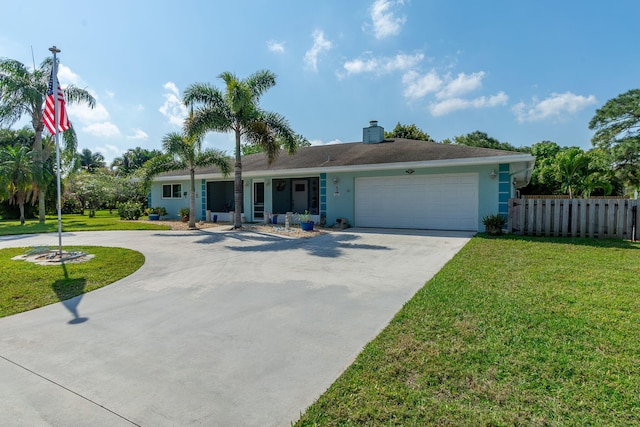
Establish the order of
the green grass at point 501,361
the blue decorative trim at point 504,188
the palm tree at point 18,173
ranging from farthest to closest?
1. the palm tree at point 18,173
2. the blue decorative trim at point 504,188
3. the green grass at point 501,361

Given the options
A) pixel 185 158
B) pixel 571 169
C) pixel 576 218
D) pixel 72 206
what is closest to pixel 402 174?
pixel 576 218

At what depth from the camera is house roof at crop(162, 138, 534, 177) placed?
1179 cm

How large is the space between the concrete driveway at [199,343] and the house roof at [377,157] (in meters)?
6.47

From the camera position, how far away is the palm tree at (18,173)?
16.6 meters

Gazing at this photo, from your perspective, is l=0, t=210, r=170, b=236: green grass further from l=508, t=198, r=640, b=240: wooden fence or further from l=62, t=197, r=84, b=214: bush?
l=508, t=198, r=640, b=240: wooden fence

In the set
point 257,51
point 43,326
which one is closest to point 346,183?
point 257,51

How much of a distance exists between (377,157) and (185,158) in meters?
8.71

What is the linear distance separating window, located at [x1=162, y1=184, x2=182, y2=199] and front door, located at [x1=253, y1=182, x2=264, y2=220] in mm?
5534

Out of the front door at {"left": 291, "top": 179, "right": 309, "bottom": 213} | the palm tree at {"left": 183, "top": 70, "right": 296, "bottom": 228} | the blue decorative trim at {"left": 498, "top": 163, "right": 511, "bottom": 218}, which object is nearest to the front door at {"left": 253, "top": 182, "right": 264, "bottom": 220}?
the front door at {"left": 291, "top": 179, "right": 309, "bottom": 213}

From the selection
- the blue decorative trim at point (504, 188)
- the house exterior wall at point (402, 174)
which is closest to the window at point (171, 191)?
the house exterior wall at point (402, 174)

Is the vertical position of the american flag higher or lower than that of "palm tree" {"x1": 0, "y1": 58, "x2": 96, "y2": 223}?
lower

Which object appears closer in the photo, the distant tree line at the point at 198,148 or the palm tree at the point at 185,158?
the distant tree line at the point at 198,148

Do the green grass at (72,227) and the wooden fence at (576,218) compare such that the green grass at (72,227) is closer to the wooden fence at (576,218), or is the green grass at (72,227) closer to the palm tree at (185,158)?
the palm tree at (185,158)

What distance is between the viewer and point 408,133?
1312 inches
